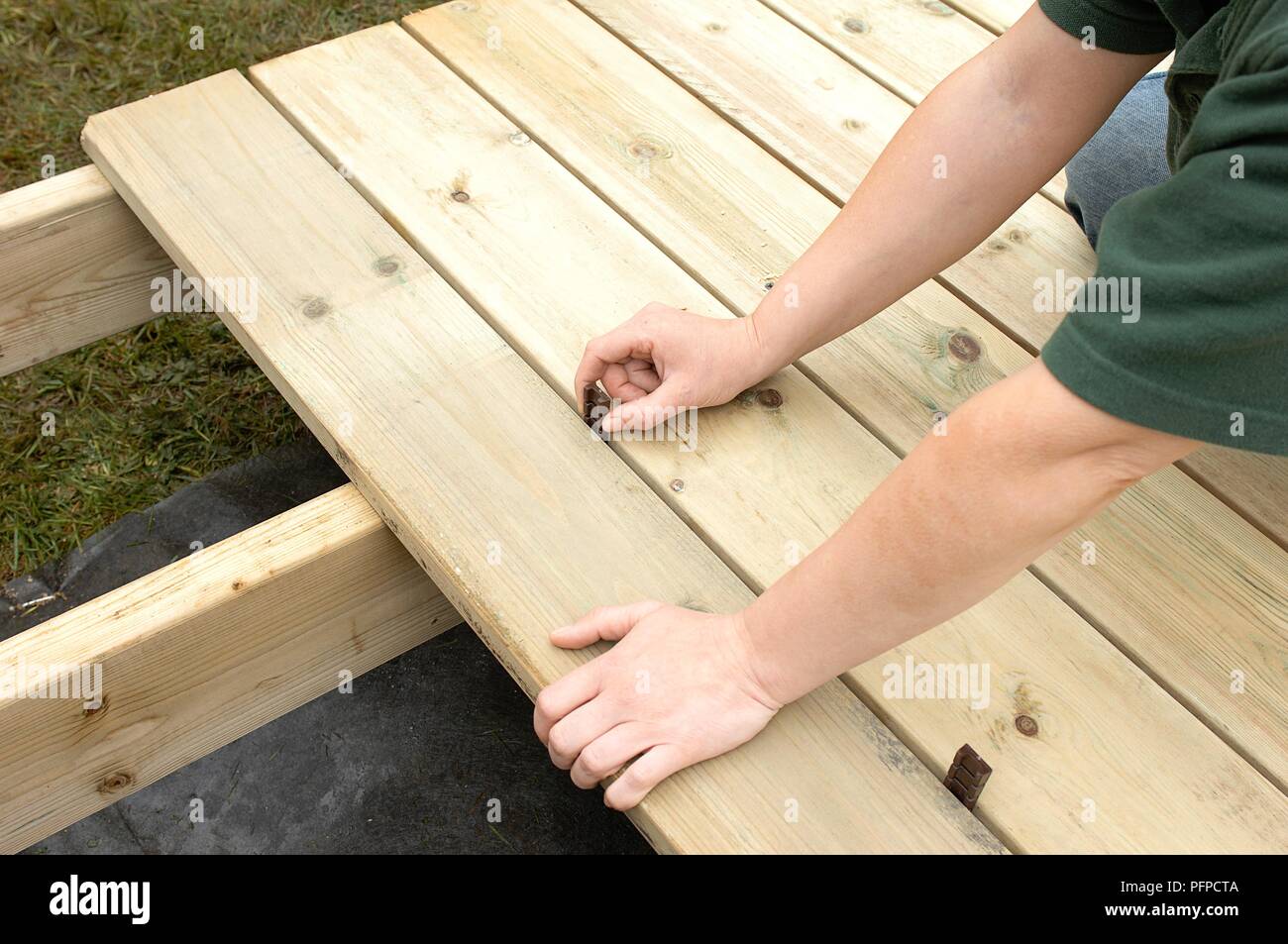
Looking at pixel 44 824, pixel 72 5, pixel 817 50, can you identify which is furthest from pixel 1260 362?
pixel 72 5

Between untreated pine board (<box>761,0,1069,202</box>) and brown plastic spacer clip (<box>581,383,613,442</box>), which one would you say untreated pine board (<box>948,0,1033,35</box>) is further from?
brown plastic spacer clip (<box>581,383,613,442</box>)

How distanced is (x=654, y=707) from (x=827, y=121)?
1.00 metres

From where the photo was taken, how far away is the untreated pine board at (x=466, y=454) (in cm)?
97

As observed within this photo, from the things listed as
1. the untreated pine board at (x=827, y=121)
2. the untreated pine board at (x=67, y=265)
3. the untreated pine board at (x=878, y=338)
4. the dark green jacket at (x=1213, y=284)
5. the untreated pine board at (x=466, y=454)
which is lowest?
the untreated pine board at (x=67, y=265)

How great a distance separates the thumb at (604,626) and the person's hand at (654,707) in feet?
0.11

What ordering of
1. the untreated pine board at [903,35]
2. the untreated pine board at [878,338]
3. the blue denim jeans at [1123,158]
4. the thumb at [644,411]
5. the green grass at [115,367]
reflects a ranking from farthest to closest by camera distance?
the green grass at [115,367]
the untreated pine board at [903,35]
the blue denim jeans at [1123,158]
the thumb at [644,411]
the untreated pine board at [878,338]

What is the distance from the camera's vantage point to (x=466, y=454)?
47.8 inches

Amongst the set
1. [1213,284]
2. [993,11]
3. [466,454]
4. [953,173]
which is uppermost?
[1213,284]

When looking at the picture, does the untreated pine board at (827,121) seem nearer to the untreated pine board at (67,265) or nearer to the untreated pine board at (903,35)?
the untreated pine board at (903,35)

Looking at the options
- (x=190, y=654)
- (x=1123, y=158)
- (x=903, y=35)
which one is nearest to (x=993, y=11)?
(x=903, y=35)

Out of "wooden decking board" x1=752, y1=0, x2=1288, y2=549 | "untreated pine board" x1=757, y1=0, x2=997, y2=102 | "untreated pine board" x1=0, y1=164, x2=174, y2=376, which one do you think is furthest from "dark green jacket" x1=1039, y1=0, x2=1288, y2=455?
"untreated pine board" x1=0, y1=164, x2=174, y2=376

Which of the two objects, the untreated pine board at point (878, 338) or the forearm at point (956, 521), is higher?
the forearm at point (956, 521)

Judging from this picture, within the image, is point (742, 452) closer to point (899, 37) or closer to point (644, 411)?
point (644, 411)

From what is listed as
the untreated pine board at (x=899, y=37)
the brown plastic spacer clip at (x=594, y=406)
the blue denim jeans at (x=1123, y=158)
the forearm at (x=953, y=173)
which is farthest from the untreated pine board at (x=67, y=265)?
the blue denim jeans at (x=1123, y=158)
